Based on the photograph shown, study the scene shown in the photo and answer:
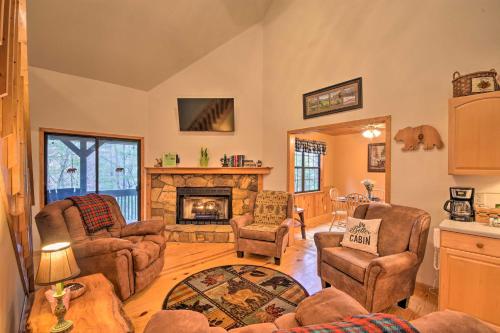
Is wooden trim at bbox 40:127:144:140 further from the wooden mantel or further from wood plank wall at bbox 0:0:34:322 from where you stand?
wood plank wall at bbox 0:0:34:322

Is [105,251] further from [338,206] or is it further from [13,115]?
[338,206]

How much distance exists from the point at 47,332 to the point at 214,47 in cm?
Answer: 471

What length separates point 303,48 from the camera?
383 centimetres

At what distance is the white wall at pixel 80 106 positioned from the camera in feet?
11.2

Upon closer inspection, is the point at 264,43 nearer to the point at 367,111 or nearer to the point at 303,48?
the point at 303,48

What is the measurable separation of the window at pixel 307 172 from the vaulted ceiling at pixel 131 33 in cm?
314

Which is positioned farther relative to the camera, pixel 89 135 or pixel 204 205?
pixel 204 205

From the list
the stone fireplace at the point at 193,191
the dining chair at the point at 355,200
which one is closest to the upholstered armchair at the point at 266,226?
the stone fireplace at the point at 193,191

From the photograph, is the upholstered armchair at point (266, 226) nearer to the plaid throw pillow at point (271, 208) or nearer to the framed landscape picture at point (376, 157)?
the plaid throw pillow at point (271, 208)

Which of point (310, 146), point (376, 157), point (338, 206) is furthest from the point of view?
point (376, 157)

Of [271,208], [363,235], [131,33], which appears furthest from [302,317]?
[131,33]

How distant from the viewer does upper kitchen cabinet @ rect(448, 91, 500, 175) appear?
1883 millimetres

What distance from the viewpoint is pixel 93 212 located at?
2719 mm

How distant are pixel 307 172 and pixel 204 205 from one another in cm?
275
